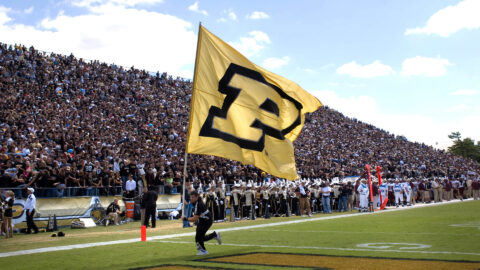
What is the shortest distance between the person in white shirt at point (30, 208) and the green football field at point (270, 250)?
97cm

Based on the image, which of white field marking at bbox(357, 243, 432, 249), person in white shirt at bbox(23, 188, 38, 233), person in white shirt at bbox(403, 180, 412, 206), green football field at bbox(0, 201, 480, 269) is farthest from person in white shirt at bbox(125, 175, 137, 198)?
person in white shirt at bbox(403, 180, 412, 206)

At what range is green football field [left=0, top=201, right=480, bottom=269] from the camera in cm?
938

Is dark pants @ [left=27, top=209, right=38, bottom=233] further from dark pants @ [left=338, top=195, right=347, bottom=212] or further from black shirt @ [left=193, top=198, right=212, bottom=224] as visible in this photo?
dark pants @ [left=338, top=195, right=347, bottom=212]

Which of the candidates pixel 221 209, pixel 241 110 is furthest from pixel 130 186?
pixel 241 110

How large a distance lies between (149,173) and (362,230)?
1056 cm

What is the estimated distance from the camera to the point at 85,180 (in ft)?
68.5

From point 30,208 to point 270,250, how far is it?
10.1 m

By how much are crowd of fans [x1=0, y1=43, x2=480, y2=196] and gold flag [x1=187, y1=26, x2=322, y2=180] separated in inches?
402


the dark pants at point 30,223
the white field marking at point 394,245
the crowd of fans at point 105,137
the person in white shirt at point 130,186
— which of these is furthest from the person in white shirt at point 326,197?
the white field marking at point 394,245

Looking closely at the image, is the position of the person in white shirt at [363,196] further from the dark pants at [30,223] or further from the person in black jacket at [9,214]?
the person in black jacket at [9,214]

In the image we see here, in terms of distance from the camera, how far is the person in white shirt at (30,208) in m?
17.5

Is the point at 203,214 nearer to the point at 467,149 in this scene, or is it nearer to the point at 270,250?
the point at 270,250

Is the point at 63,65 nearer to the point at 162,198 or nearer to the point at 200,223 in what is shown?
the point at 162,198

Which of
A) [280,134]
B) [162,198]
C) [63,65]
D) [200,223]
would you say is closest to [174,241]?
[200,223]
